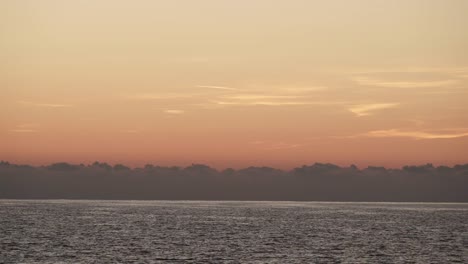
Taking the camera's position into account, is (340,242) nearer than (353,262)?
No

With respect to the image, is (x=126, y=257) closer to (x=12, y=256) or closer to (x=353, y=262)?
(x=12, y=256)

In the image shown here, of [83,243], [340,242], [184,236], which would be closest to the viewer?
[83,243]

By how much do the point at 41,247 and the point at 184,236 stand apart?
4143cm

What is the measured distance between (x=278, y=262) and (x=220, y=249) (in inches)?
847

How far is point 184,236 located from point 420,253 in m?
56.5

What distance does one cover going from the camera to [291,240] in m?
146

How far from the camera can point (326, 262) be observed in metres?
104

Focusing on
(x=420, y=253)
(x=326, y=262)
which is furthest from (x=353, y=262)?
(x=420, y=253)

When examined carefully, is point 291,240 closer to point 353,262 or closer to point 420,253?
point 420,253

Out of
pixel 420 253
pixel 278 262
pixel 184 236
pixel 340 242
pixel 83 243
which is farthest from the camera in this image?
pixel 184 236

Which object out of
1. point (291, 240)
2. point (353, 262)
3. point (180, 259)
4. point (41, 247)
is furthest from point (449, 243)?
point (41, 247)

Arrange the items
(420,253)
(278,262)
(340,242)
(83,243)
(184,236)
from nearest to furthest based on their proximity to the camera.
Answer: (278,262)
(420,253)
(83,243)
(340,242)
(184,236)

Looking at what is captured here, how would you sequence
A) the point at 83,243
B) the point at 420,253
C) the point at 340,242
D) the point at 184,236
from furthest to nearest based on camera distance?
1. the point at 184,236
2. the point at 340,242
3. the point at 83,243
4. the point at 420,253

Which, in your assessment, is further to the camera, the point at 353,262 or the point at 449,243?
the point at 449,243
